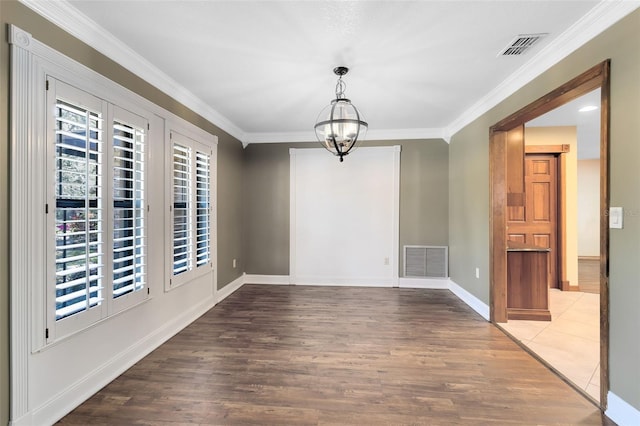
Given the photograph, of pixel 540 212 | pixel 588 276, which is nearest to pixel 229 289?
pixel 540 212

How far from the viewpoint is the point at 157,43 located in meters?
2.39

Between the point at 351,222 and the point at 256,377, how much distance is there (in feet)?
10.6

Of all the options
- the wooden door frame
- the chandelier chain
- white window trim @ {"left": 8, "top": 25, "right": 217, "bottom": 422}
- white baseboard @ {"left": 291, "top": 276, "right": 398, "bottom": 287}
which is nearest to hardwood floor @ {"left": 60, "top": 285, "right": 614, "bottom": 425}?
the wooden door frame

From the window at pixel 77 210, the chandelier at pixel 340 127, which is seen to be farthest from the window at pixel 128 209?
the chandelier at pixel 340 127

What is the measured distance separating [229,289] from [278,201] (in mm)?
1698

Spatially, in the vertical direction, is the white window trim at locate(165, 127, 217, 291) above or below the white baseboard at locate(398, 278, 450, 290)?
above

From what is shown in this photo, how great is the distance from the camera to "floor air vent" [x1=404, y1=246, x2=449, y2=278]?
5004 mm

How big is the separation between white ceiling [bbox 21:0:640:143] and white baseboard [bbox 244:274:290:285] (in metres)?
2.95

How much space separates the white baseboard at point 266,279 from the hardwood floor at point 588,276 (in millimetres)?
5041

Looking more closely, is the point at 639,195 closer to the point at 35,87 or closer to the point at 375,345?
the point at 375,345

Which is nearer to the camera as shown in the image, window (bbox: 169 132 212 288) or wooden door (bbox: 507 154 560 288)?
window (bbox: 169 132 212 288)

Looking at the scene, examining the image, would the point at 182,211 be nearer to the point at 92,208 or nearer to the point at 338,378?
the point at 92,208

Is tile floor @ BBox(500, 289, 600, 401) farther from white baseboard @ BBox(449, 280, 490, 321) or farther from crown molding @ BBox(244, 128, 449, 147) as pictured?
crown molding @ BBox(244, 128, 449, 147)

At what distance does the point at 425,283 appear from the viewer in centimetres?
504
